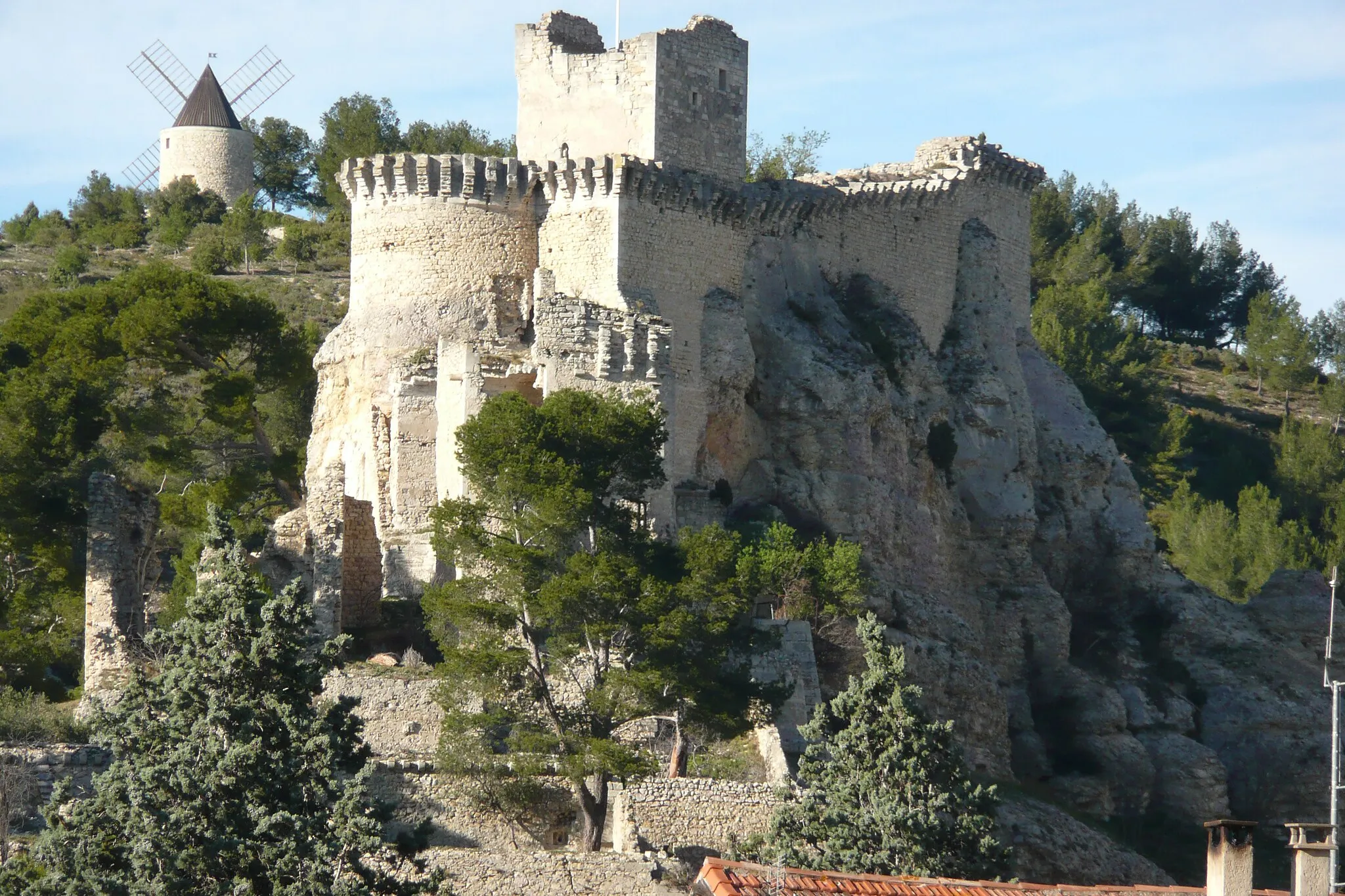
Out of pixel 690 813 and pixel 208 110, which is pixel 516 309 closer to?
pixel 690 813

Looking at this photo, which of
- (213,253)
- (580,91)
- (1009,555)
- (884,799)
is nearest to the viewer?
(884,799)

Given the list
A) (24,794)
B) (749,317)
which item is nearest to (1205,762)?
(749,317)

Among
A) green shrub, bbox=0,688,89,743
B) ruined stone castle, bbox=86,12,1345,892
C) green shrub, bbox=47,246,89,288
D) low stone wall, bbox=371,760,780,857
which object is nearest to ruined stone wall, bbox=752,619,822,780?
ruined stone castle, bbox=86,12,1345,892

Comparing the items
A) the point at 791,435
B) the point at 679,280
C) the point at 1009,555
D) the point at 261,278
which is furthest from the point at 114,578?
the point at 261,278

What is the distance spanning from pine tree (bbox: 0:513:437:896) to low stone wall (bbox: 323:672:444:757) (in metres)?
6.03

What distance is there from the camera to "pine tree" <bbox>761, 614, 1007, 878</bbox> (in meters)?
26.6

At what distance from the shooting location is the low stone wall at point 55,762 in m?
28.0

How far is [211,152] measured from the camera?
232ft

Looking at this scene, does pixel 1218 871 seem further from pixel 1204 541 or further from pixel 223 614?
pixel 1204 541

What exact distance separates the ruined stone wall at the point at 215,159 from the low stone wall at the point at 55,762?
42720mm

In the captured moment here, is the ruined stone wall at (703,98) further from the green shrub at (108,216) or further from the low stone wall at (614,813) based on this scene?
the green shrub at (108,216)

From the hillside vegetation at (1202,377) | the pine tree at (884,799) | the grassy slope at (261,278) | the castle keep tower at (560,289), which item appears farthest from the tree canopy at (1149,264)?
the pine tree at (884,799)

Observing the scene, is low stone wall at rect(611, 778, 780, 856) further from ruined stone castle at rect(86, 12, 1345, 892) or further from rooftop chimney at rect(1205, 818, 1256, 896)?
Answer: rooftop chimney at rect(1205, 818, 1256, 896)

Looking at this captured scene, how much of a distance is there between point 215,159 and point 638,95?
117 feet
